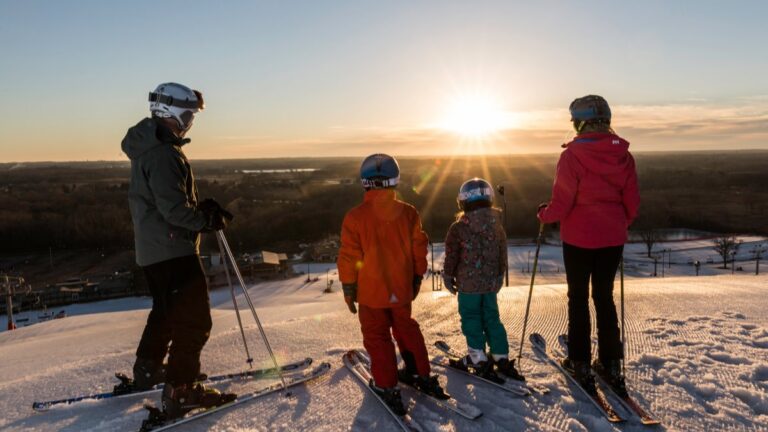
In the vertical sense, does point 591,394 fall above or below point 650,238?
above

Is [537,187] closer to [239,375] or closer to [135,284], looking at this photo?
[135,284]

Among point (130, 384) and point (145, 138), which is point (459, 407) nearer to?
point (130, 384)

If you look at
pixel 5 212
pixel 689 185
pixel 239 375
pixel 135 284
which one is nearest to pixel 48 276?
pixel 135 284

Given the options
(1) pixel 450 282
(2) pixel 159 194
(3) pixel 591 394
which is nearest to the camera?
(2) pixel 159 194

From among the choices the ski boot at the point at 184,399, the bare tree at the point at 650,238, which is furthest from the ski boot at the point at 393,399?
→ the bare tree at the point at 650,238

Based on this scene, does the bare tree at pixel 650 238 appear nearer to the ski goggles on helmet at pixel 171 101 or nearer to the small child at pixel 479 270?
the small child at pixel 479 270

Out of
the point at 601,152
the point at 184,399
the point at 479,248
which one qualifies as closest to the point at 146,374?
the point at 184,399

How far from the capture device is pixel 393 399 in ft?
9.55

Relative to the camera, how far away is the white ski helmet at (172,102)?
2844mm

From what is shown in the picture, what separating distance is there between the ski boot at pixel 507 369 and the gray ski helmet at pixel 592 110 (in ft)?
5.51

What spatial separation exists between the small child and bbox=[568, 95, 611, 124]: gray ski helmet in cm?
72

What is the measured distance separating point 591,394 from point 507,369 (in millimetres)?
554

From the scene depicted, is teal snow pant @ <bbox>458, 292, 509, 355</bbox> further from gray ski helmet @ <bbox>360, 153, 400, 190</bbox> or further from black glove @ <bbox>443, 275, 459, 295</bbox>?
gray ski helmet @ <bbox>360, 153, 400, 190</bbox>

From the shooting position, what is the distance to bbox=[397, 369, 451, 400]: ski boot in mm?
3051
